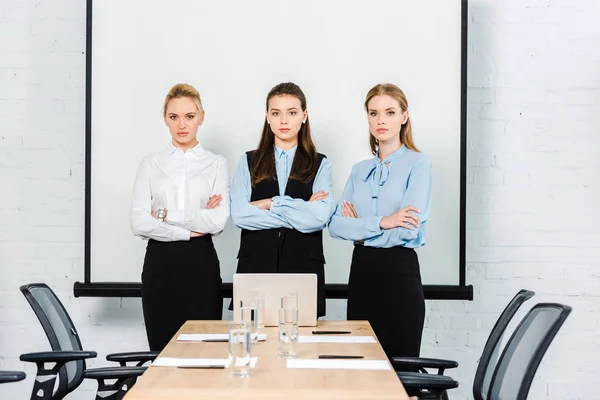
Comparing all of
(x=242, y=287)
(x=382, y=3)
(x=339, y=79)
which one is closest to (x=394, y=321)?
(x=242, y=287)

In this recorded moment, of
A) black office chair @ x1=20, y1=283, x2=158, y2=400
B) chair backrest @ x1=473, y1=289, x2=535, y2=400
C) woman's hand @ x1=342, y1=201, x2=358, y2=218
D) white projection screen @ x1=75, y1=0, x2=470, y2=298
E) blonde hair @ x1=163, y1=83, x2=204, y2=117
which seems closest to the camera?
black office chair @ x1=20, y1=283, x2=158, y2=400

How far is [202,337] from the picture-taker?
2.46 metres

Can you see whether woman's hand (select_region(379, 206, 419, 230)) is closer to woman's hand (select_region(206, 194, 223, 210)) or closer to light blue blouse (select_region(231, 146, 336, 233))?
light blue blouse (select_region(231, 146, 336, 233))

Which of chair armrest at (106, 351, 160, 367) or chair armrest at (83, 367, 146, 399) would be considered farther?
chair armrest at (106, 351, 160, 367)

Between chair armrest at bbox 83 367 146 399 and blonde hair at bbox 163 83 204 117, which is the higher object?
blonde hair at bbox 163 83 204 117

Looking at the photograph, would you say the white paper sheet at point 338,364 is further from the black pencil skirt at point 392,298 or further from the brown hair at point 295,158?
the brown hair at point 295,158

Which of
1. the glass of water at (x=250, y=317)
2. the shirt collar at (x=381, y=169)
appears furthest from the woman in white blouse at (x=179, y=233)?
the glass of water at (x=250, y=317)

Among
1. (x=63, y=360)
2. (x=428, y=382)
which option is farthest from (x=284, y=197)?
(x=428, y=382)

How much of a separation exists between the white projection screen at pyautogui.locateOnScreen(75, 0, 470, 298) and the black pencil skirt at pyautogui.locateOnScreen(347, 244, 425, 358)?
719 mm

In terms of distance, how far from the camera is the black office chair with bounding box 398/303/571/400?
6.44ft

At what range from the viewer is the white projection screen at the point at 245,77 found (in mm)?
3840

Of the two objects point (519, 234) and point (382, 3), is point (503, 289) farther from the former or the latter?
point (382, 3)

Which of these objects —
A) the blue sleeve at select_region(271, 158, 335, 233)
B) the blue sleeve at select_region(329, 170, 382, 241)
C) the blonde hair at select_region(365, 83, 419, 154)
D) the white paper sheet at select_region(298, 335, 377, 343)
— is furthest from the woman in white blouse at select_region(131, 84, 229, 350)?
the white paper sheet at select_region(298, 335, 377, 343)

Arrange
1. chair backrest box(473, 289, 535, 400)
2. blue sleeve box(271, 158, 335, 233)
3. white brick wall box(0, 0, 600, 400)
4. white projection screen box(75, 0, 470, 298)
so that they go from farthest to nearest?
white brick wall box(0, 0, 600, 400) → white projection screen box(75, 0, 470, 298) → blue sleeve box(271, 158, 335, 233) → chair backrest box(473, 289, 535, 400)
